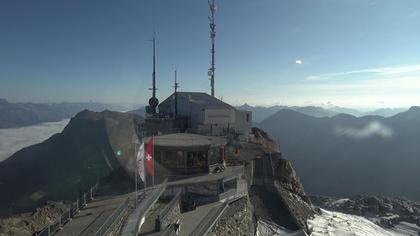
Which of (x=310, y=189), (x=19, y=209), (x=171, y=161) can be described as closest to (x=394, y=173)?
(x=310, y=189)

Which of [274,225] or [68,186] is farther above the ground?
[274,225]

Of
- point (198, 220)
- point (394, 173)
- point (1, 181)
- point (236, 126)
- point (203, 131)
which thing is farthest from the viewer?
point (394, 173)

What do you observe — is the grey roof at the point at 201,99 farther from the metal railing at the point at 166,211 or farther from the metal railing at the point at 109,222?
the metal railing at the point at 109,222

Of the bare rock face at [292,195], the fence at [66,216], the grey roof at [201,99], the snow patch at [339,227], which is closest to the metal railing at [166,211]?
the fence at [66,216]

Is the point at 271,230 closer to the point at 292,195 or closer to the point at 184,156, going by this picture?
the point at 184,156

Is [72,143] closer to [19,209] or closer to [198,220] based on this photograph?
[19,209]

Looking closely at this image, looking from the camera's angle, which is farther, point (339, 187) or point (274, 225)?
point (339, 187)
